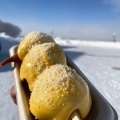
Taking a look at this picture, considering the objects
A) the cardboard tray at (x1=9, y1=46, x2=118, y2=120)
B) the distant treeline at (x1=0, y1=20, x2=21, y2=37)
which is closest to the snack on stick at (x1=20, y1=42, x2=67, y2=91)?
the cardboard tray at (x1=9, y1=46, x2=118, y2=120)

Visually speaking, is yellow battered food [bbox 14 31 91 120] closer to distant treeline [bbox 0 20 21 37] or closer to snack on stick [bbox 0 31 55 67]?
snack on stick [bbox 0 31 55 67]

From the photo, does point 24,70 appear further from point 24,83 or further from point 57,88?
point 57,88

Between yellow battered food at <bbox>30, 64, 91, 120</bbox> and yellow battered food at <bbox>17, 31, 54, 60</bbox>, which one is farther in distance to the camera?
yellow battered food at <bbox>17, 31, 54, 60</bbox>

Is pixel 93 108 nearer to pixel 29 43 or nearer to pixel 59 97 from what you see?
pixel 59 97

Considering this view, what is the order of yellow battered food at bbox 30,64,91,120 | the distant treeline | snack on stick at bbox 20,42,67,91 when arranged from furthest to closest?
the distant treeline → snack on stick at bbox 20,42,67,91 → yellow battered food at bbox 30,64,91,120

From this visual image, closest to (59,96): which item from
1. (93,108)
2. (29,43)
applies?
(93,108)

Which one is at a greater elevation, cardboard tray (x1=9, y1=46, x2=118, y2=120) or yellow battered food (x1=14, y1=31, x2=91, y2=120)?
yellow battered food (x1=14, y1=31, x2=91, y2=120)

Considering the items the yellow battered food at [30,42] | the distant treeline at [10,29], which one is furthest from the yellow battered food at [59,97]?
the distant treeline at [10,29]
